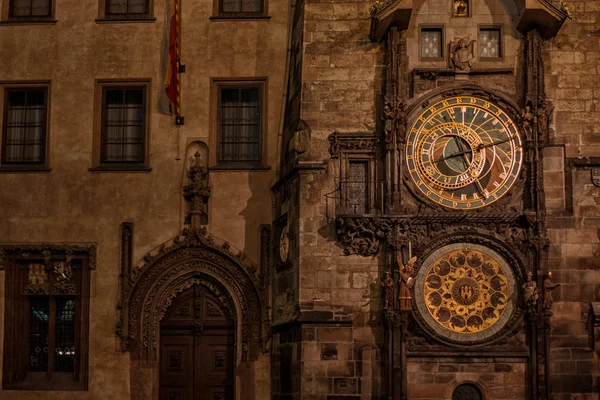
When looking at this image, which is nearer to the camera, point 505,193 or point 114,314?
point 505,193

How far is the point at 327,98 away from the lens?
26.8 m

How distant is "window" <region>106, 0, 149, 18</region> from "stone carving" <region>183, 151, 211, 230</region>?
406 cm

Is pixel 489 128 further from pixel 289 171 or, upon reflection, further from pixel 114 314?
pixel 114 314

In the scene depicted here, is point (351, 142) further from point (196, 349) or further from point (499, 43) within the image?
point (196, 349)

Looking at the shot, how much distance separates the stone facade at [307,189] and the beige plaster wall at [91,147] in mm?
33

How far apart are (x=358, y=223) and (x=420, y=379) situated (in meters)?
3.37

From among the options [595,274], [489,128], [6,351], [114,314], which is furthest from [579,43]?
[6,351]

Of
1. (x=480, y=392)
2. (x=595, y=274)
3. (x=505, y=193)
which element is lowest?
(x=480, y=392)

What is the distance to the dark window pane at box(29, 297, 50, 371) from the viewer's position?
29.5 metres

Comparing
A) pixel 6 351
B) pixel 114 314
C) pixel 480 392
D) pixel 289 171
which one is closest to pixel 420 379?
pixel 480 392

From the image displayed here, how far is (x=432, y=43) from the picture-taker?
27.1 metres

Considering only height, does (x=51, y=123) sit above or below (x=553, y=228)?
above

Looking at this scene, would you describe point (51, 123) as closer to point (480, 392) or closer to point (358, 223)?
point (358, 223)

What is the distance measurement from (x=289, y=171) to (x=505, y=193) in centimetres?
455
